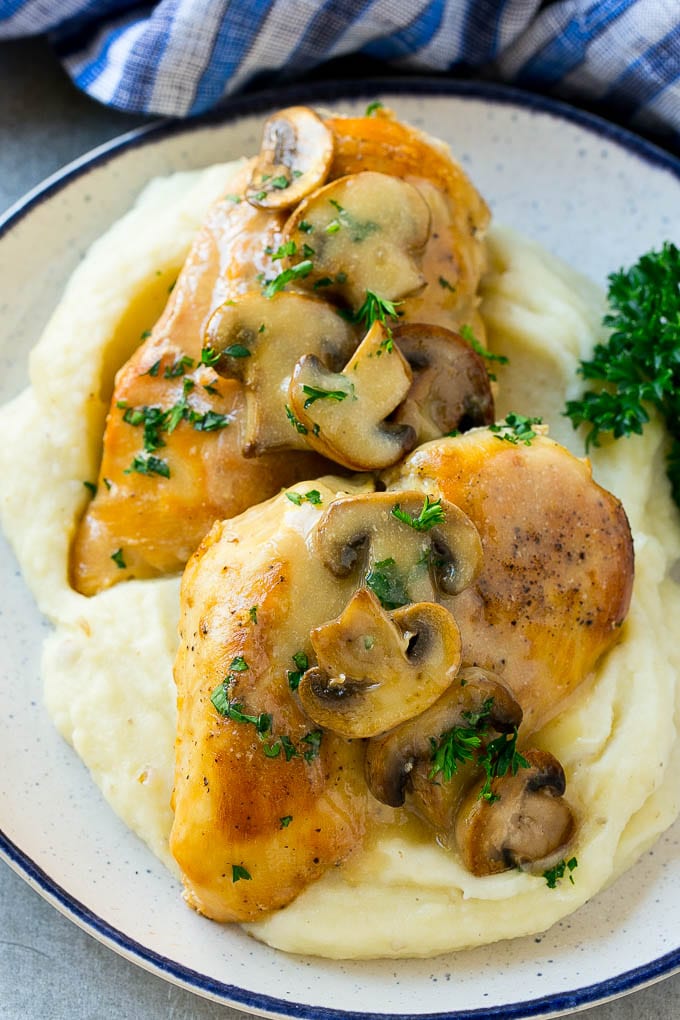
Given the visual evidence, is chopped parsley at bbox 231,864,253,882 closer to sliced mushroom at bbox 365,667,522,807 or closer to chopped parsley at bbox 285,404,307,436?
sliced mushroom at bbox 365,667,522,807

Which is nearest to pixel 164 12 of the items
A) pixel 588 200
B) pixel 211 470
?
pixel 588 200

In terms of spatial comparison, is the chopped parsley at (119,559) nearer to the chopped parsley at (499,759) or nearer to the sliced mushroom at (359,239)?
the sliced mushroom at (359,239)

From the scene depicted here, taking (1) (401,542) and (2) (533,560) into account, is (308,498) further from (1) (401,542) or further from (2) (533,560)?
(2) (533,560)

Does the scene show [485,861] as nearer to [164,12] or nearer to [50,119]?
[164,12]

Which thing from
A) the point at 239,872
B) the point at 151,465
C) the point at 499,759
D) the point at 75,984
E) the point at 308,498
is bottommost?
the point at 75,984

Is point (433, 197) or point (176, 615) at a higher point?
point (433, 197)

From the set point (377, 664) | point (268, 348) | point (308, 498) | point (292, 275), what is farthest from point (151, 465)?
point (377, 664)

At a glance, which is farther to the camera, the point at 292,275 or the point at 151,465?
the point at 151,465
